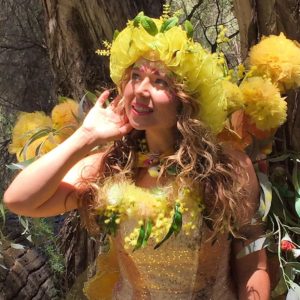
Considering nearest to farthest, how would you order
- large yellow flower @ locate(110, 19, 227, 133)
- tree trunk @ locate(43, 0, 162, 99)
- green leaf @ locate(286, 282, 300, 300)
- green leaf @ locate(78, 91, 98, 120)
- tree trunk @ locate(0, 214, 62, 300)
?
large yellow flower @ locate(110, 19, 227, 133) < green leaf @ locate(286, 282, 300, 300) < green leaf @ locate(78, 91, 98, 120) < tree trunk @ locate(43, 0, 162, 99) < tree trunk @ locate(0, 214, 62, 300)

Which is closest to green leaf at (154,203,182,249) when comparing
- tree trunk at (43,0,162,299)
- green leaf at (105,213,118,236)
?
green leaf at (105,213,118,236)

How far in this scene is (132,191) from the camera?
164 centimetres

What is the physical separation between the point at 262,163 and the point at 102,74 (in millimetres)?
892

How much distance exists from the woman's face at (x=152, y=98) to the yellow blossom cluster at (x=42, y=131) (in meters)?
0.36

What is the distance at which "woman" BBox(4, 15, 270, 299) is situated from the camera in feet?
5.09

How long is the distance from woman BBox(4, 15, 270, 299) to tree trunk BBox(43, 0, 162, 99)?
74 cm

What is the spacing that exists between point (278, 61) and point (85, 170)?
0.63 meters

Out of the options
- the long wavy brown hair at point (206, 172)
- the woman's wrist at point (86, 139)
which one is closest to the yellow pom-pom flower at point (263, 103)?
the long wavy brown hair at point (206, 172)

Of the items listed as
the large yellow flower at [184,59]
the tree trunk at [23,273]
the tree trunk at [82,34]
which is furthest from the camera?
the tree trunk at [23,273]

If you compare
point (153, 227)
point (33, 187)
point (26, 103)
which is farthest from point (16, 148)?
point (26, 103)

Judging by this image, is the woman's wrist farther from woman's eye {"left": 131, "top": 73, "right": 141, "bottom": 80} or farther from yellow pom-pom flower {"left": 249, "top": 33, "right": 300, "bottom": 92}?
yellow pom-pom flower {"left": 249, "top": 33, "right": 300, "bottom": 92}

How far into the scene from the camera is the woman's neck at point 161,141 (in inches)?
65.0

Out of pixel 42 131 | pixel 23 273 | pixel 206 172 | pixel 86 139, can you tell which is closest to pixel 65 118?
pixel 42 131

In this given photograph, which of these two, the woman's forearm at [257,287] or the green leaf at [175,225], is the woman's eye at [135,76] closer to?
the green leaf at [175,225]
